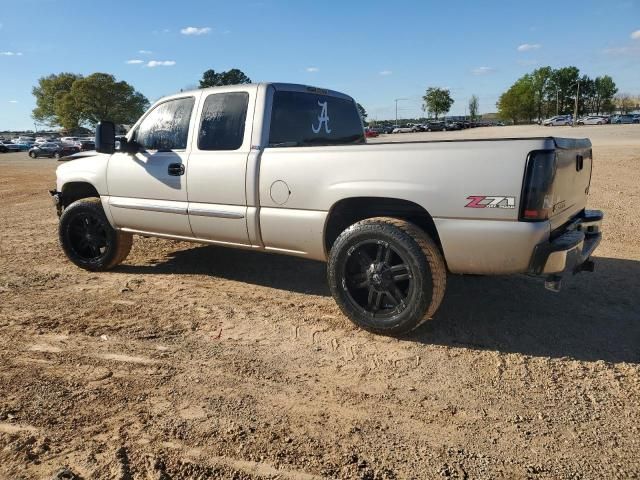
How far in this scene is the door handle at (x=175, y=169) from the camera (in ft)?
15.4

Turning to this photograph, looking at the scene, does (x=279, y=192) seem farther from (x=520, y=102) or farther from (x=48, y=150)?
(x=520, y=102)

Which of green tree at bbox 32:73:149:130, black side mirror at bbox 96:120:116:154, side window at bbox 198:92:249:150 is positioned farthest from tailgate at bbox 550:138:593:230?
green tree at bbox 32:73:149:130

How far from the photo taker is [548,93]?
340 ft

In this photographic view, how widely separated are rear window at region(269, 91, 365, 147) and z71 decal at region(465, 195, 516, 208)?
1.86 metres

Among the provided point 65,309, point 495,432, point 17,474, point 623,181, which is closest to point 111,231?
point 65,309

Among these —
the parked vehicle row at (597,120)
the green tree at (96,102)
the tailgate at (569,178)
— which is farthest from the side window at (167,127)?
the green tree at (96,102)

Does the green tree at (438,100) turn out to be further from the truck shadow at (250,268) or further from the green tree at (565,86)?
the truck shadow at (250,268)

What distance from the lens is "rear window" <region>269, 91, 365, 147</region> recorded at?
4492mm

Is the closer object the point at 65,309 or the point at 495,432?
the point at 495,432

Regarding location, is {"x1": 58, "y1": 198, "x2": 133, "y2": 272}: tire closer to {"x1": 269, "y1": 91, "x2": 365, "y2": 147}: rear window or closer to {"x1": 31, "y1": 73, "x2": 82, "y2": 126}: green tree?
{"x1": 269, "y1": 91, "x2": 365, "y2": 147}: rear window

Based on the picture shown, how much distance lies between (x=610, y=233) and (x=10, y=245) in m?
8.28

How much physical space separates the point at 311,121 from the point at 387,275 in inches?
74.5

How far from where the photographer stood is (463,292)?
4746 millimetres

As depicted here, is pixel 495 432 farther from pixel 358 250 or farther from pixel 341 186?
pixel 341 186
